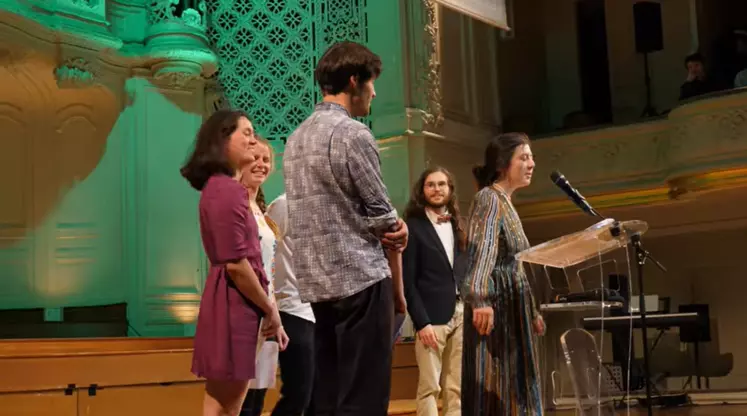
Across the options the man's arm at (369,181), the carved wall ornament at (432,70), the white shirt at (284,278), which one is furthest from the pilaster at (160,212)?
the man's arm at (369,181)

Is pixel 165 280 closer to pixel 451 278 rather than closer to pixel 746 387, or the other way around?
pixel 451 278

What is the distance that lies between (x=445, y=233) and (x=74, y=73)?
360 cm

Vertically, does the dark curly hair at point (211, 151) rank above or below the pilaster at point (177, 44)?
below

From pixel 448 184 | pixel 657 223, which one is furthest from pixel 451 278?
pixel 657 223

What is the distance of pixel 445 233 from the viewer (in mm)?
4309

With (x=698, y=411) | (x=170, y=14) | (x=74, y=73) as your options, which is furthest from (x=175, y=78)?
(x=698, y=411)

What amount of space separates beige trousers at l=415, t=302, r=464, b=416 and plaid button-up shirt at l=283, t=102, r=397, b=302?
2.03 meters

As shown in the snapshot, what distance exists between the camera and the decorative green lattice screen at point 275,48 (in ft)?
23.2

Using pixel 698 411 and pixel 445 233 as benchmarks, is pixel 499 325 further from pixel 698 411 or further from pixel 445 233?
pixel 698 411

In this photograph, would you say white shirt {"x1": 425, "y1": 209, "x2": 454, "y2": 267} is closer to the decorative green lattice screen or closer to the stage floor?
the stage floor

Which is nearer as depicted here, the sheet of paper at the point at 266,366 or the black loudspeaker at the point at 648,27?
the sheet of paper at the point at 266,366

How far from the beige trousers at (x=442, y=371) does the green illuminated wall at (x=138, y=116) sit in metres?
2.91

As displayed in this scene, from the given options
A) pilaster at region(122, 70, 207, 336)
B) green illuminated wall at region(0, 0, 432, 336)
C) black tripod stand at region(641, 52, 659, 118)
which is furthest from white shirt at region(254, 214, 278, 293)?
black tripod stand at region(641, 52, 659, 118)

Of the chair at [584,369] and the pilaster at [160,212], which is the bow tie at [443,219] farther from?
the pilaster at [160,212]
